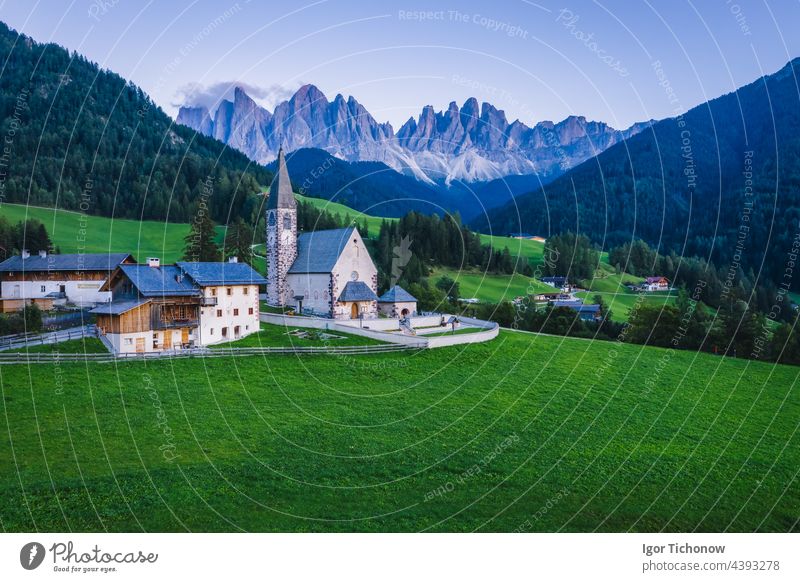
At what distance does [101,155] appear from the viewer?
144875mm

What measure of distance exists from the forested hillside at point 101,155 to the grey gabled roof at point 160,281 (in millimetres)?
53498

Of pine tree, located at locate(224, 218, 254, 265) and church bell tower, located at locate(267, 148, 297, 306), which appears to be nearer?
church bell tower, located at locate(267, 148, 297, 306)

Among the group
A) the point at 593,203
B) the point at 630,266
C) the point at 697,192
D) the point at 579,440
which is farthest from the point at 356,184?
the point at 579,440

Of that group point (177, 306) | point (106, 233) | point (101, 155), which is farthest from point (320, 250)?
point (101, 155)

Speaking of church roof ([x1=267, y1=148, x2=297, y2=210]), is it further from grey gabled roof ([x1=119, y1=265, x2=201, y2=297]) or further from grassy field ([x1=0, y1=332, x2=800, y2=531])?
grassy field ([x1=0, y1=332, x2=800, y2=531])

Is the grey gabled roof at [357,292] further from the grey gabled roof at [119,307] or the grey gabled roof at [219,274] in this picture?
the grey gabled roof at [119,307]

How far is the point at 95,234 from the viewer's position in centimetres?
10619

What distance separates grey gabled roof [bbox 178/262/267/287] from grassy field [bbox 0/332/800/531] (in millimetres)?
8059

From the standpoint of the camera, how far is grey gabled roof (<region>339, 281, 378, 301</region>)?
5462cm

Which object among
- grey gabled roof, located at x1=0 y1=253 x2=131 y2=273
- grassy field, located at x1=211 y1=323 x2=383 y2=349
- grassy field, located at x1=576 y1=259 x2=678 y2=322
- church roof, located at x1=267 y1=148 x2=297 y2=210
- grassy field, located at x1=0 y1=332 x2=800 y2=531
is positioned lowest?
grassy field, located at x1=0 y1=332 x2=800 y2=531

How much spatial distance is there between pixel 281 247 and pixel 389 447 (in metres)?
34.9

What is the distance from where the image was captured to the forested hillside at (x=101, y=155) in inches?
4828

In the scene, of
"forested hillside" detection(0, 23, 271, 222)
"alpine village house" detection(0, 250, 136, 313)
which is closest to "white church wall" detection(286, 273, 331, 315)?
"alpine village house" detection(0, 250, 136, 313)

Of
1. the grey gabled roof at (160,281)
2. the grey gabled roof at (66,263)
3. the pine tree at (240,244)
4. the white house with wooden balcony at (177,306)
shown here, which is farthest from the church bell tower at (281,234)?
the pine tree at (240,244)
